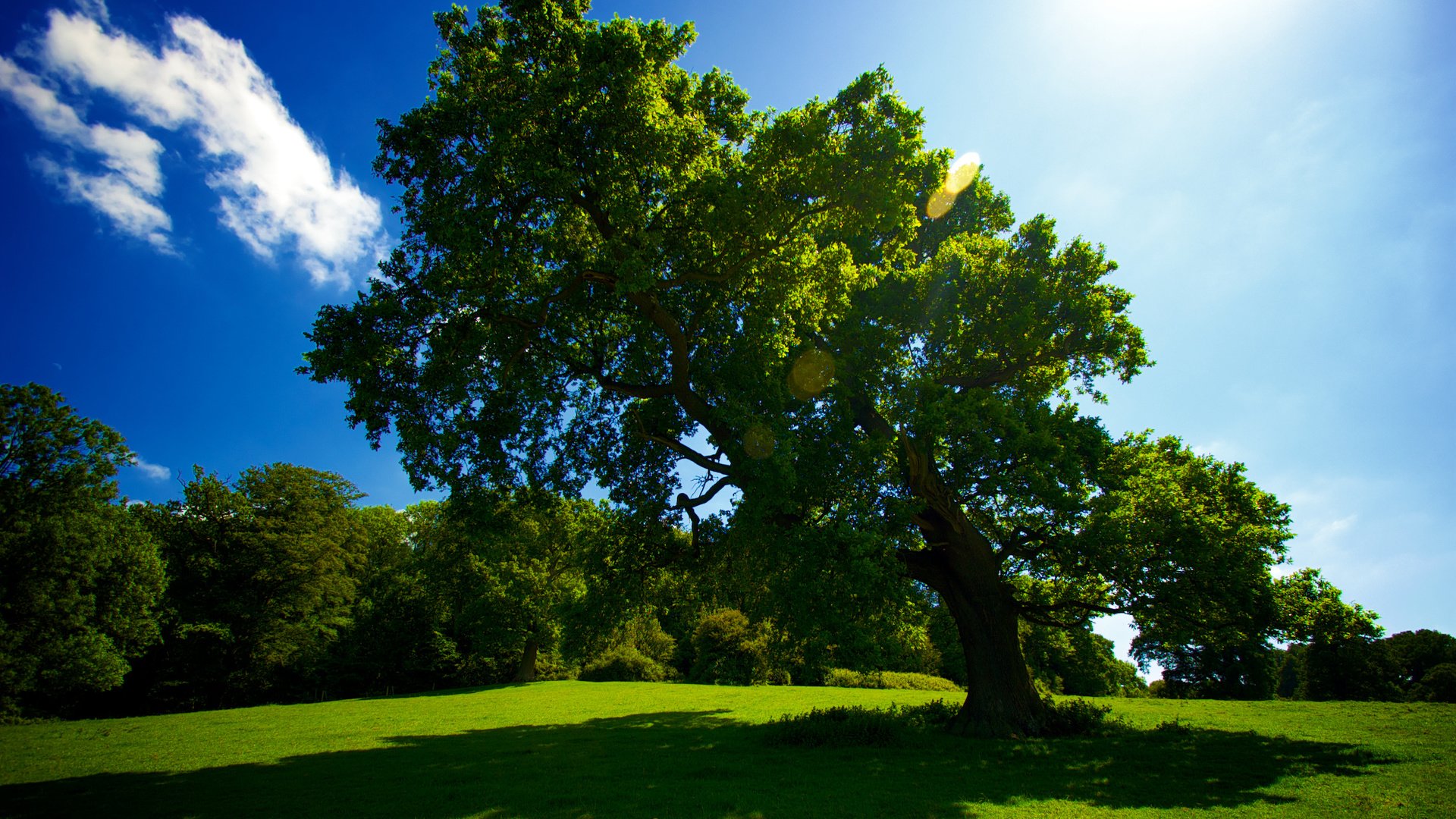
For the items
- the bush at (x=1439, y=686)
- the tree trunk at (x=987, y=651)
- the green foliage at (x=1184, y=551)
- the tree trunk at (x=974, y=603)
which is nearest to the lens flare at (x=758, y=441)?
the tree trunk at (x=974, y=603)

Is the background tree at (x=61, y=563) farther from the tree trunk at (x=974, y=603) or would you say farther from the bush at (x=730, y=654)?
the tree trunk at (x=974, y=603)

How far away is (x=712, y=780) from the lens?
10.4 m

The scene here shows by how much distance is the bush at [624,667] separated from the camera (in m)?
41.8

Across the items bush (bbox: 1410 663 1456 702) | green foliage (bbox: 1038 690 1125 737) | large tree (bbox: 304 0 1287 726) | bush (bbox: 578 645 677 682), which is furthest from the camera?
bush (bbox: 578 645 677 682)

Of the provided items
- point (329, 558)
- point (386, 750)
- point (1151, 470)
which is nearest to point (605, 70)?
point (386, 750)

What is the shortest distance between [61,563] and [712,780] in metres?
37.1

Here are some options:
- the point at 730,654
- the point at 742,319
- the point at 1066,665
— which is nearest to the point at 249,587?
the point at 730,654

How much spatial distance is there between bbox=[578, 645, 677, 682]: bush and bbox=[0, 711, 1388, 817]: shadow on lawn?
28.9 meters

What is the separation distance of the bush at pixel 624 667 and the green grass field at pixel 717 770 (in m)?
23.3

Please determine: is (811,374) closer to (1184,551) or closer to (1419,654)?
(1184,551)

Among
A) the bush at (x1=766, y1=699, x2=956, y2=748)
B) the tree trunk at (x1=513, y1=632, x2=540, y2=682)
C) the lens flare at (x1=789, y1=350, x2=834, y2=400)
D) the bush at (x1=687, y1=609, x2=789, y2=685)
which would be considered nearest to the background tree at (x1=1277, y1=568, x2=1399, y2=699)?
the bush at (x1=766, y1=699, x2=956, y2=748)

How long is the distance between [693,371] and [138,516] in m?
43.4

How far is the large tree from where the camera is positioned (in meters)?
12.3

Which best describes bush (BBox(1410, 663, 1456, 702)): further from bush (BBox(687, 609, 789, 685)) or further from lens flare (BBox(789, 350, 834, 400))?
lens flare (BBox(789, 350, 834, 400))
